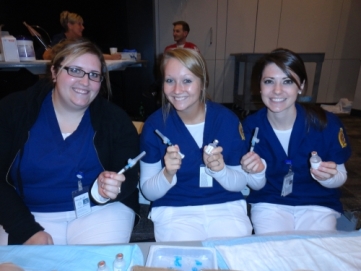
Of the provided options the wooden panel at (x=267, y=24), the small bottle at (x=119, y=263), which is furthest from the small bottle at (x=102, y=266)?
the wooden panel at (x=267, y=24)

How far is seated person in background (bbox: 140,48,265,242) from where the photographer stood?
1178 mm

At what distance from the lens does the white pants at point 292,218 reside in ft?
3.87

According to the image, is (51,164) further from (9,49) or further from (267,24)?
(267,24)

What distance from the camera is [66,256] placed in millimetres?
717

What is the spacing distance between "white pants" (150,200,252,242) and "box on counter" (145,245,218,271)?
35 centimetres

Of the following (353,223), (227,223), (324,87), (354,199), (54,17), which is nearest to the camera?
(227,223)

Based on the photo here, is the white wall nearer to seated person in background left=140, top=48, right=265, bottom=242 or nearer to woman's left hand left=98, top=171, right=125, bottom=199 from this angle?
seated person in background left=140, top=48, right=265, bottom=242

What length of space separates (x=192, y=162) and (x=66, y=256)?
683 millimetres

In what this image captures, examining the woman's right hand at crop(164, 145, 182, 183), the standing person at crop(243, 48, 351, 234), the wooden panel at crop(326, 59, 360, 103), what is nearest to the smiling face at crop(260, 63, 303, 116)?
the standing person at crop(243, 48, 351, 234)

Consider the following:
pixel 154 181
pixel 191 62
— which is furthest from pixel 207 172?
pixel 191 62

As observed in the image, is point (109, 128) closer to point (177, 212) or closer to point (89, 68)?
point (89, 68)

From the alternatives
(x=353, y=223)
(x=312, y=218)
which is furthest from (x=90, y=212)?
(x=353, y=223)

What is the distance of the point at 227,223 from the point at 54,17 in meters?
4.97

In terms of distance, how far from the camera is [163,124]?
1.28 meters
